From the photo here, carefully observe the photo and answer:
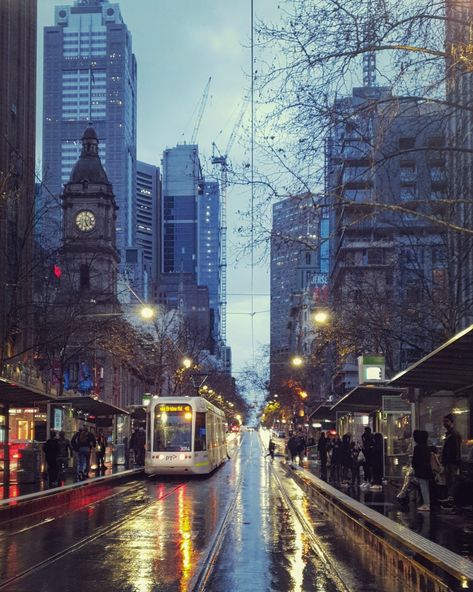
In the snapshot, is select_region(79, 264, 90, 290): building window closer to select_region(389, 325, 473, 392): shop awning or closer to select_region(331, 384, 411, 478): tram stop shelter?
select_region(331, 384, 411, 478): tram stop shelter

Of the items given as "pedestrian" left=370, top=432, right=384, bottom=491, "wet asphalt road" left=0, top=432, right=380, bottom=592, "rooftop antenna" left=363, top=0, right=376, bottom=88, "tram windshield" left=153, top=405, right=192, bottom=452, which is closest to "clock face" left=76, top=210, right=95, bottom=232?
"tram windshield" left=153, top=405, right=192, bottom=452

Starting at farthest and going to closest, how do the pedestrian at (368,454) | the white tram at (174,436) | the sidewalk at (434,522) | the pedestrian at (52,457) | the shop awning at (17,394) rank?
the white tram at (174,436)
the pedestrian at (52,457)
the pedestrian at (368,454)
the shop awning at (17,394)
the sidewalk at (434,522)

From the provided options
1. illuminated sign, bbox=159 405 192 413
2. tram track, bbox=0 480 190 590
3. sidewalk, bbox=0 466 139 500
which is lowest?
sidewalk, bbox=0 466 139 500

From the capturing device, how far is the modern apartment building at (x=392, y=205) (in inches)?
623

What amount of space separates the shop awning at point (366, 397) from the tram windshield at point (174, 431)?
20.4ft

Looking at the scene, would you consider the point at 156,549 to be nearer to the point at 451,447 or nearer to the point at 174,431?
the point at 451,447

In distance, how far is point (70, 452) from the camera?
39.2 metres

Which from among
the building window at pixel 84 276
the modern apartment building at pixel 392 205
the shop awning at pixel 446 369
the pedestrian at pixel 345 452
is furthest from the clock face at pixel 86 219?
the shop awning at pixel 446 369

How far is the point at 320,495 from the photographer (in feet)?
85.6

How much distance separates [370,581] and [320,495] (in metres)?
15.1

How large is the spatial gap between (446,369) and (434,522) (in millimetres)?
4085

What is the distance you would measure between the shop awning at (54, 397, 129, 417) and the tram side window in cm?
411

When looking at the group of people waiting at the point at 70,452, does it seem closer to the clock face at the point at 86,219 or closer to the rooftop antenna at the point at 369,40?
the rooftop antenna at the point at 369,40

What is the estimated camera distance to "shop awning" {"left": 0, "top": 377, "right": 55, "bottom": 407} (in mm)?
22750
